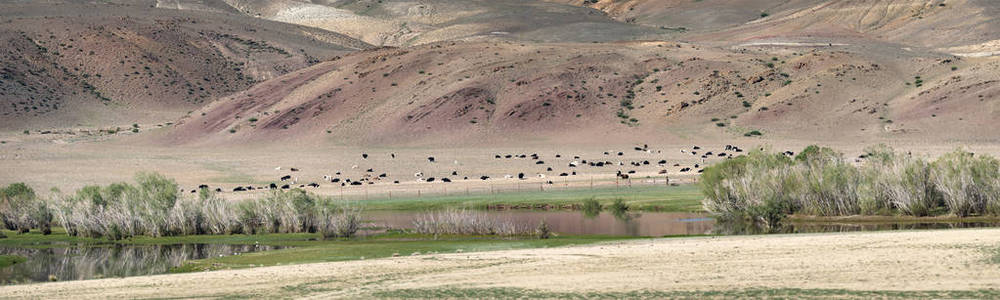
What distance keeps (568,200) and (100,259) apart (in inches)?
1038

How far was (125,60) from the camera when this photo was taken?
161000 mm

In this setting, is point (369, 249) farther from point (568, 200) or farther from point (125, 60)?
point (125, 60)

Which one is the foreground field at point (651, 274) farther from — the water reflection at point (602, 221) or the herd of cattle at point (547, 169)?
the herd of cattle at point (547, 169)

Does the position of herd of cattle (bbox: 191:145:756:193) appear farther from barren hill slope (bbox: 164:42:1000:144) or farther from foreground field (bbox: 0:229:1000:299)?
foreground field (bbox: 0:229:1000:299)

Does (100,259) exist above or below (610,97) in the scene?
below

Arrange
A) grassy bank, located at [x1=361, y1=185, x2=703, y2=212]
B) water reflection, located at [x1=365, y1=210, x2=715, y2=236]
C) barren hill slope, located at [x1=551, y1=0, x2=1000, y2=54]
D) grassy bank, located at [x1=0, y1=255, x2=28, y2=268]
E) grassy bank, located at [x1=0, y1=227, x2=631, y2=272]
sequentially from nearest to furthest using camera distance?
grassy bank, located at [x1=0, y1=227, x2=631, y2=272]
grassy bank, located at [x1=0, y1=255, x2=28, y2=268]
water reflection, located at [x1=365, y1=210, x2=715, y2=236]
grassy bank, located at [x1=361, y1=185, x2=703, y2=212]
barren hill slope, located at [x1=551, y1=0, x2=1000, y2=54]

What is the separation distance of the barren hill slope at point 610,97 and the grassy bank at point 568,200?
37294mm

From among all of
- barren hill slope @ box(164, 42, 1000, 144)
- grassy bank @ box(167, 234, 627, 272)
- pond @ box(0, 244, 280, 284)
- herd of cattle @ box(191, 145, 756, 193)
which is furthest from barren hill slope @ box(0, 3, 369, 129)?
grassy bank @ box(167, 234, 627, 272)

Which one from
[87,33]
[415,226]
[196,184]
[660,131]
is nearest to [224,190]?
[196,184]

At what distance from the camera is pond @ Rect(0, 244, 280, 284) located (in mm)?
36500

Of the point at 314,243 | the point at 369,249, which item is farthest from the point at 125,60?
the point at 369,249

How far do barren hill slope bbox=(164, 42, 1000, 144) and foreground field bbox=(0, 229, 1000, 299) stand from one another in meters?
72.6

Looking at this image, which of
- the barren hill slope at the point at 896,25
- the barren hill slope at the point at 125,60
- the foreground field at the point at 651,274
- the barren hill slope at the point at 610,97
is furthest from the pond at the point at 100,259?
Answer: the barren hill slope at the point at 896,25

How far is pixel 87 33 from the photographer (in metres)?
168
